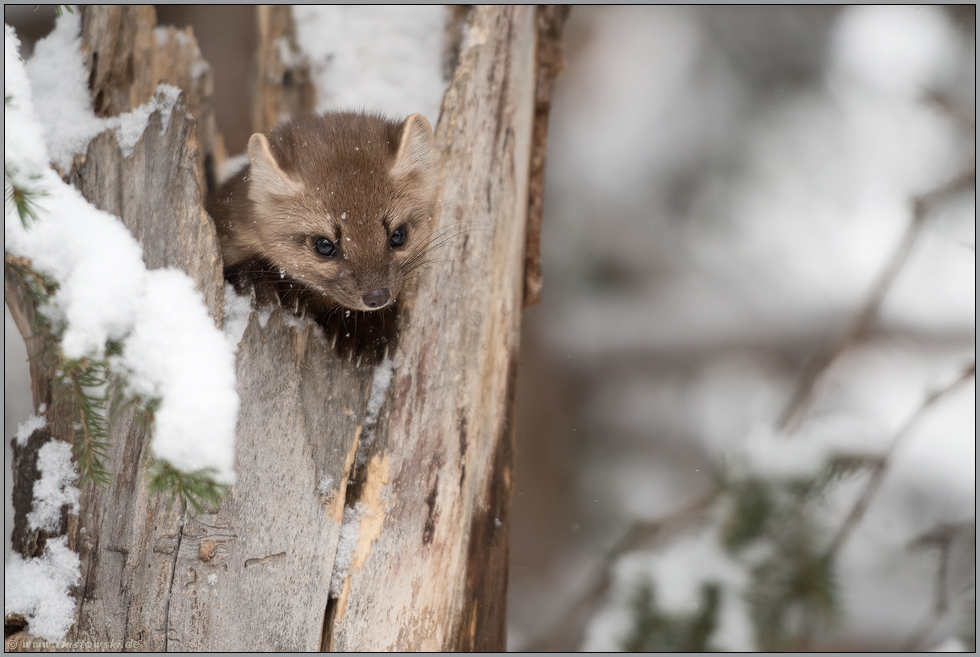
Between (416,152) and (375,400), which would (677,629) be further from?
(416,152)

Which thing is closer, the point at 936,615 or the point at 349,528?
the point at 349,528

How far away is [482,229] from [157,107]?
3.47 feet

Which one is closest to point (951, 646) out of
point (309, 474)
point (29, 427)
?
point (309, 474)

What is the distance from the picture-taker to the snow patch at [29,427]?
1.80 m

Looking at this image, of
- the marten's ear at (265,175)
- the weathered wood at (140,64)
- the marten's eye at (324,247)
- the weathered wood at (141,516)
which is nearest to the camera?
the weathered wood at (141,516)

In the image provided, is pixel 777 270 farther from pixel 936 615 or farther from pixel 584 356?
pixel 936 615

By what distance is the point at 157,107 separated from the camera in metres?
1.86

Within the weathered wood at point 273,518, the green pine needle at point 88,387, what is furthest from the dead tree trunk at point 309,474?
the green pine needle at point 88,387

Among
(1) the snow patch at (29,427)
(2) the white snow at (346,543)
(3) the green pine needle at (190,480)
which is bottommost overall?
(2) the white snow at (346,543)

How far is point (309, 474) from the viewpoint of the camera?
179 centimetres

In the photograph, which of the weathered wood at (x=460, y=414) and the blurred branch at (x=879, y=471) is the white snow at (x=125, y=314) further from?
the blurred branch at (x=879, y=471)

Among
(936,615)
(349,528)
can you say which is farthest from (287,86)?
(936,615)

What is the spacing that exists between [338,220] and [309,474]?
741mm

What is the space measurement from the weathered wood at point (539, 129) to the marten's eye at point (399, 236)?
0.86 m
